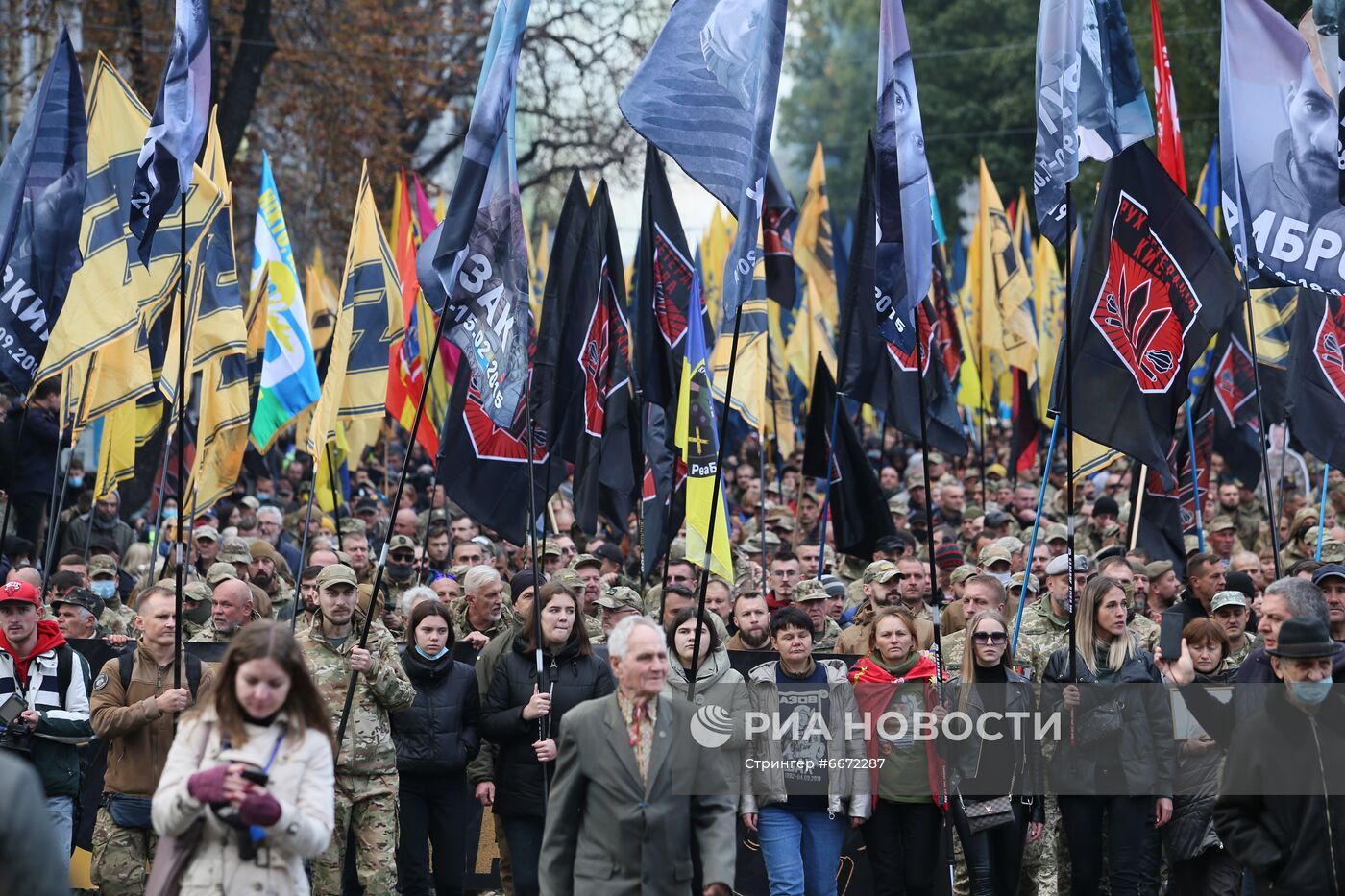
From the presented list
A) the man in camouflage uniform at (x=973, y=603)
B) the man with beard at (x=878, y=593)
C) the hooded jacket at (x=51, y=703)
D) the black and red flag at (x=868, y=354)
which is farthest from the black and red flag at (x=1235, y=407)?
the hooded jacket at (x=51, y=703)

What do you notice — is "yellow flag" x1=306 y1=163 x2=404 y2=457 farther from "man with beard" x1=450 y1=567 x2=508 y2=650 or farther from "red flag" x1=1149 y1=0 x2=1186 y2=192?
"red flag" x1=1149 y1=0 x2=1186 y2=192

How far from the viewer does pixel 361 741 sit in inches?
373

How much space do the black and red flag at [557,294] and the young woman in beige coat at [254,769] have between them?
24.0ft

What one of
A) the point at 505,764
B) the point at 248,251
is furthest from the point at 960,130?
the point at 505,764

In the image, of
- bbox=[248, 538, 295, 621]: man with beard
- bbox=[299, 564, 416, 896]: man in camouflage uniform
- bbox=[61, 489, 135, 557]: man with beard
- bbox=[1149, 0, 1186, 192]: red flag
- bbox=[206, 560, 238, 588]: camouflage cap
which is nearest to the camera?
bbox=[299, 564, 416, 896]: man in camouflage uniform

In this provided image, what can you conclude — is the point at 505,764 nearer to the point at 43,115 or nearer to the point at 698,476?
the point at 698,476

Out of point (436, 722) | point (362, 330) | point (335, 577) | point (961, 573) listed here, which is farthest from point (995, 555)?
point (335, 577)

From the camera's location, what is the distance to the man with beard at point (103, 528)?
1664 centimetres

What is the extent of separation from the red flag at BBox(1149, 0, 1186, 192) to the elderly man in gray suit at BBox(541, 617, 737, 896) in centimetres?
593

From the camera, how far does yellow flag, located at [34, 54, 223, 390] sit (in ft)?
39.8

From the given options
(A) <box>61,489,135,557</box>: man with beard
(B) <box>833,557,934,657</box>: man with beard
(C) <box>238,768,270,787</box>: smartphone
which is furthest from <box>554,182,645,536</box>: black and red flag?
(C) <box>238,768,270,787</box>: smartphone

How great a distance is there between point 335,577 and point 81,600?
2400 millimetres

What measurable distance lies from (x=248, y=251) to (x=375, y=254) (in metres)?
21.5

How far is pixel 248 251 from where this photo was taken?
35906 millimetres
